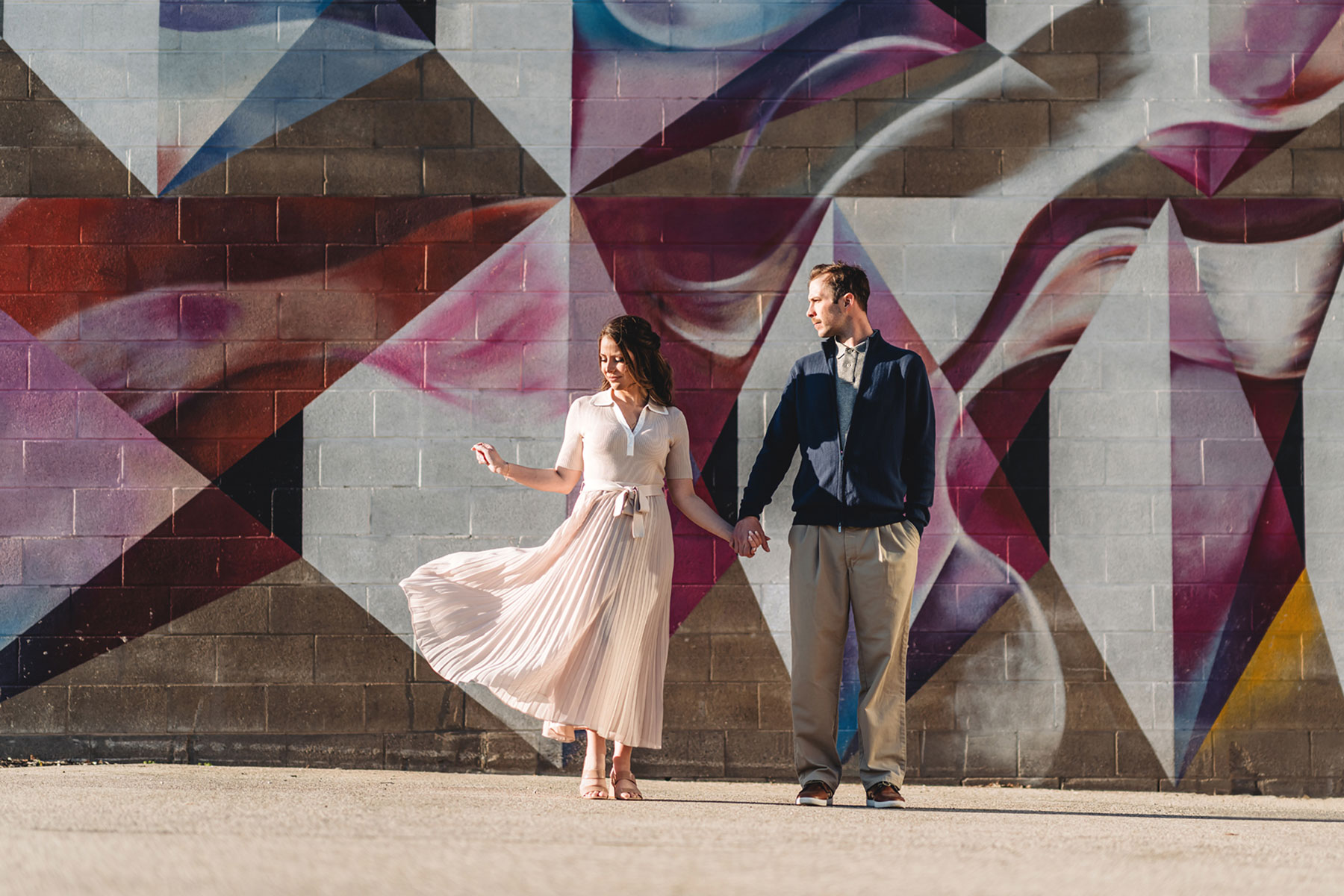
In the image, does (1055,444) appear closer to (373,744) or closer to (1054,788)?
(1054,788)

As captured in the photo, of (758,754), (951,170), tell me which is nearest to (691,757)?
(758,754)

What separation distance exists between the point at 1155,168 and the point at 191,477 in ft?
15.3

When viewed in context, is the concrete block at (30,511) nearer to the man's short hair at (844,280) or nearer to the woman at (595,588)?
the woman at (595,588)

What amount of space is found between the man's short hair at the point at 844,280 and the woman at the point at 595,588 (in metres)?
0.71

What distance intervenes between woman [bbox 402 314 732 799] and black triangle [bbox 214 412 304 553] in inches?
43.3

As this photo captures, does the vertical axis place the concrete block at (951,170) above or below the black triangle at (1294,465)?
above

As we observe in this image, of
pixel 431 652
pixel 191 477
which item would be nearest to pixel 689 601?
pixel 431 652

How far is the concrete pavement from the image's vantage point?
128 inches

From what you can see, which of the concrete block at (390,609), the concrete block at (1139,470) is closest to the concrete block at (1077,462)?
the concrete block at (1139,470)

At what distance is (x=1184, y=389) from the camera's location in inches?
227

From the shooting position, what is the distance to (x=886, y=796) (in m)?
4.62

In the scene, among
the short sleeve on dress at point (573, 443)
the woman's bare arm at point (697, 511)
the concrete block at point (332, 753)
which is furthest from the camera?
the concrete block at point (332, 753)

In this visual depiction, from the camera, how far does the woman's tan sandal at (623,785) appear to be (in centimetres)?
477

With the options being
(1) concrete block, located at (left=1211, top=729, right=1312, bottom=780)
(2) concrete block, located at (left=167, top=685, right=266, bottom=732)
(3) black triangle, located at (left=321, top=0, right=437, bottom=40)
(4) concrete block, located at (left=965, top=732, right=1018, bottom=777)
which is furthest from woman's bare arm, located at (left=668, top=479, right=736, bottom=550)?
(1) concrete block, located at (left=1211, top=729, right=1312, bottom=780)
